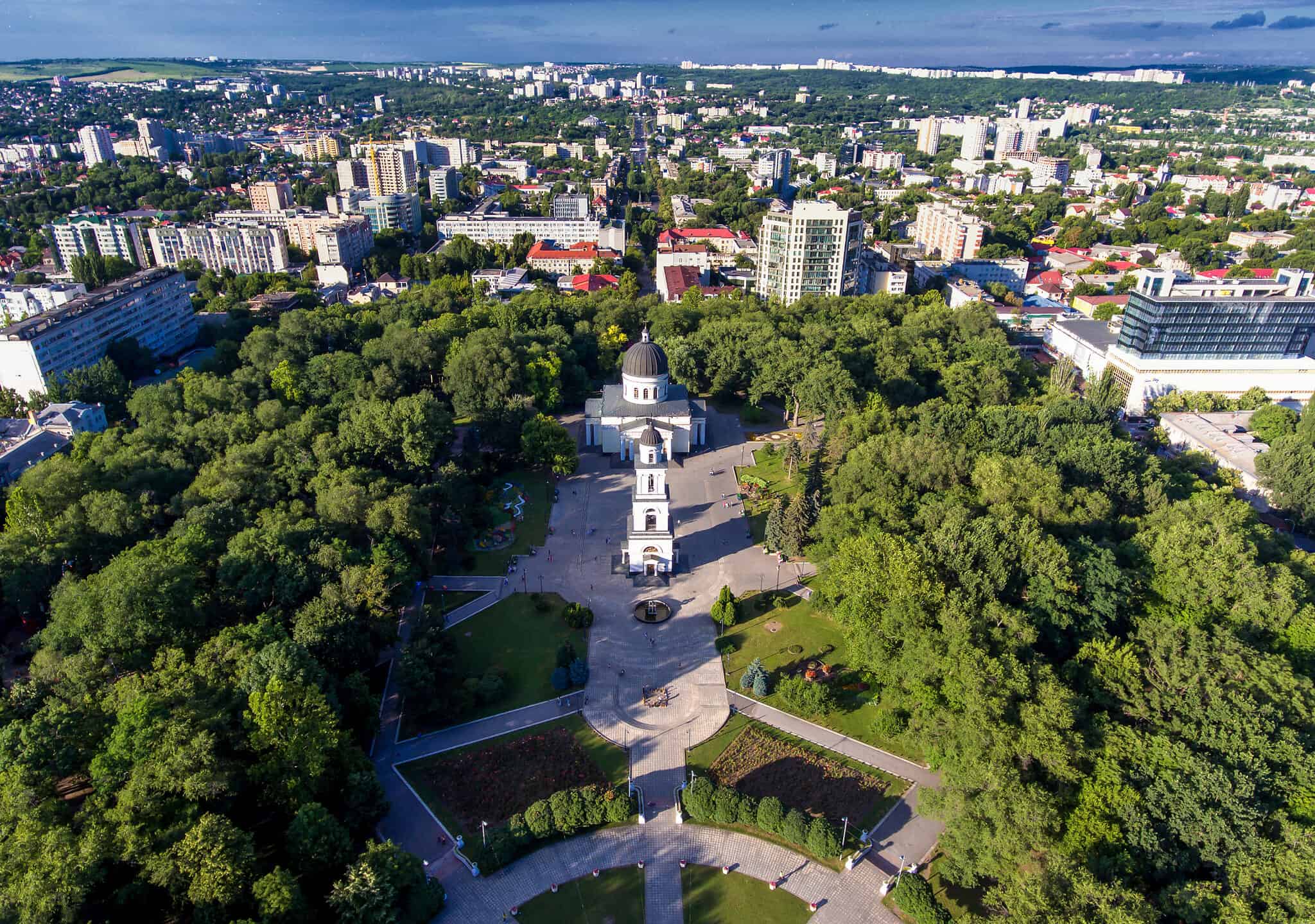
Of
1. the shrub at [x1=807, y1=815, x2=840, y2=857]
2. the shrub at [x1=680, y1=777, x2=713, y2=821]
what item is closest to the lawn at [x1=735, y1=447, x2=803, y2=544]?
the shrub at [x1=680, y1=777, x2=713, y2=821]

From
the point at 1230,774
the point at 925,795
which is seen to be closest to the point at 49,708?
the point at 925,795

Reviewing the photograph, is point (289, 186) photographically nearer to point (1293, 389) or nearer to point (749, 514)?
point (749, 514)

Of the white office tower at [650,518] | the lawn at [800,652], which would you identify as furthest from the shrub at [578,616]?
the lawn at [800,652]

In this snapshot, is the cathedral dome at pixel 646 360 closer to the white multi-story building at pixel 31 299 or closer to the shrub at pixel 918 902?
the shrub at pixel 918 902

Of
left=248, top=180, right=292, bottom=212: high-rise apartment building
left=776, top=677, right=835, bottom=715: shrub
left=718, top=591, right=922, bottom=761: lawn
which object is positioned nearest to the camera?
left=776, top=677, right=835, bottom=715: shrub

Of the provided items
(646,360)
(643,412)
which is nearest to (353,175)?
(646,360)

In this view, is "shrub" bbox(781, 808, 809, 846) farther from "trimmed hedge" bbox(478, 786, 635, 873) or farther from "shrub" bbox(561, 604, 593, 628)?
"shrub" bbox(561, 604, 593, 628)
